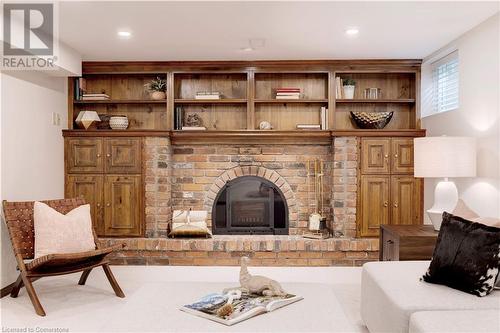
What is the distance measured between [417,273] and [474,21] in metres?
2.18

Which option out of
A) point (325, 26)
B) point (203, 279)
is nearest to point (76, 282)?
point (203, 279)

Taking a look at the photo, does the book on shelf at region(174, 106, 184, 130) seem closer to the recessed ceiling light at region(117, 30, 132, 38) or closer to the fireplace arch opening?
the fireplace arch opening

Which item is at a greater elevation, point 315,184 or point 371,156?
point 371,156

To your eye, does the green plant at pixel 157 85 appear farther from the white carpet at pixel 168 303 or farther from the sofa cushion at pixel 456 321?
the sofa cushion at pixel 456 321

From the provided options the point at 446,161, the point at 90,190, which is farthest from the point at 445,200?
the point at 90,190

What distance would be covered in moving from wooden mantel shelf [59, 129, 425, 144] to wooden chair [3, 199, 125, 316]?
4.13 ft

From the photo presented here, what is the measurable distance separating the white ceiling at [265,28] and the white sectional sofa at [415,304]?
1909 millimetres

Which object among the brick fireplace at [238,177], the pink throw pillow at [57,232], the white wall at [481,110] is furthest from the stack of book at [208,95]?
the white wall at [481,110]

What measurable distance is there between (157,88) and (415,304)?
384 centimetres

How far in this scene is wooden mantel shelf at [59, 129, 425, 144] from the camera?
15.5 ft

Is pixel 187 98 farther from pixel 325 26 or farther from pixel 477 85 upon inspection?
pixel 477 85

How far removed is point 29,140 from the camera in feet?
13.4

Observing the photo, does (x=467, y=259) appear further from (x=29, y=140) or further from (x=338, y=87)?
(x=29, y=140)

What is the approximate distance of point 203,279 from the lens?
4.20 metres
